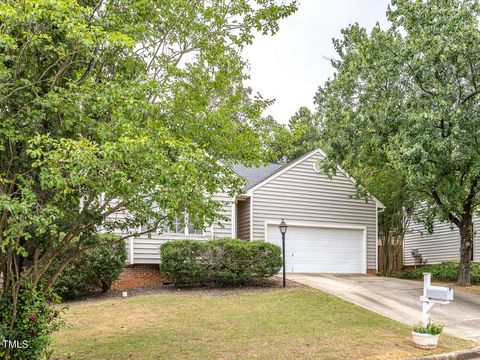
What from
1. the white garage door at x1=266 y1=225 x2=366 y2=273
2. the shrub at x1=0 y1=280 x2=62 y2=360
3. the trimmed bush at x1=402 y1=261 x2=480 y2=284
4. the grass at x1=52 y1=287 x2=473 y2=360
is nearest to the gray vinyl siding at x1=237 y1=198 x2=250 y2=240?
the white garage door at x1=266 y1=225 x2=366 y2=273

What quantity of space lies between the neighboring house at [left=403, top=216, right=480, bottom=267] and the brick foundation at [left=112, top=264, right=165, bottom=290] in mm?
11823

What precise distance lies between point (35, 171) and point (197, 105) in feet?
8.60

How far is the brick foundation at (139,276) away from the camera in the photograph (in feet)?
50.1

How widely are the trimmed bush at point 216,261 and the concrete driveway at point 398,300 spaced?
1580 millimetres

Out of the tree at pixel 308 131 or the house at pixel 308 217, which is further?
the tree at pixel 308 131

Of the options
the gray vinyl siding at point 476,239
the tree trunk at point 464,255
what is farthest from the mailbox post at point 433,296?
the gray vinyl siding at point 476,239

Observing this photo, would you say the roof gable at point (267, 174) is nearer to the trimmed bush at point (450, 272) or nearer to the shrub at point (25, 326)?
the trimmed bush at point (450, 272)

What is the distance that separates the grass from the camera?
794 centimetres

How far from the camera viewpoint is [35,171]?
6035 millimetres

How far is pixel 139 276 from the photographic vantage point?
15562mm

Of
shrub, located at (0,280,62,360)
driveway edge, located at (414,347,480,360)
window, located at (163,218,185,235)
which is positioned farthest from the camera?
driveway edge, located at (414,347,480,360)

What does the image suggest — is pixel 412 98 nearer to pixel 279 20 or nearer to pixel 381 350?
pixel 279 20

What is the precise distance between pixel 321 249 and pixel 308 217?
1.28 metres

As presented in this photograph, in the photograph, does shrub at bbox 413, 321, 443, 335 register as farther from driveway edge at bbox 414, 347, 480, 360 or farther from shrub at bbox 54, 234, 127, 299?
shrub at bbox 54, 234, 127, 299
